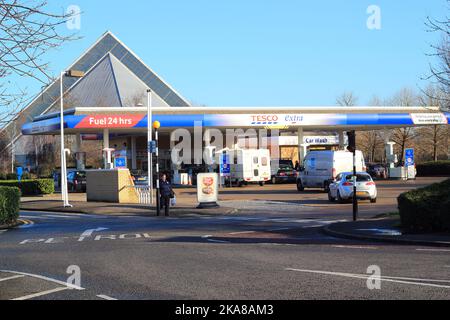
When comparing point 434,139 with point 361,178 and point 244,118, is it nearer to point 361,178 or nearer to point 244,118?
point 244,118

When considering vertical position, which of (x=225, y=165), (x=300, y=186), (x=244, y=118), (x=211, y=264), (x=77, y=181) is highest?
(x=244, y=118)

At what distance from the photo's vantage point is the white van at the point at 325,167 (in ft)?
130

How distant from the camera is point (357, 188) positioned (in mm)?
31844

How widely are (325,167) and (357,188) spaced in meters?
8.62

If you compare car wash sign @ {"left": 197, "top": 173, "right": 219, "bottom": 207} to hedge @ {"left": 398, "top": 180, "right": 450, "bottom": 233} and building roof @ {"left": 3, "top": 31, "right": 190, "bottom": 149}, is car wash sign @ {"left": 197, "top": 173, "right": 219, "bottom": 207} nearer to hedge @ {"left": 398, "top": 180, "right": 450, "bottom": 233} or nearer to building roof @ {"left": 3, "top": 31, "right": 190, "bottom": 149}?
hedge @ {"left": 398, "top": 180, "right": 450, "bottom": 233}

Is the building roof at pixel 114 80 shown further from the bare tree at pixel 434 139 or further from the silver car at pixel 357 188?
the silver car at pixel 357 188

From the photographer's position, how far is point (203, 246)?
50.8 ft

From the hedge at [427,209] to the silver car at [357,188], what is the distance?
1379cm

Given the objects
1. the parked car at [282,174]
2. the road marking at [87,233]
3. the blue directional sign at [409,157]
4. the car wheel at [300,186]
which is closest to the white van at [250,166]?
the parked car at [282,174]

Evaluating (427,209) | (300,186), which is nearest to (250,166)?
(300,186)

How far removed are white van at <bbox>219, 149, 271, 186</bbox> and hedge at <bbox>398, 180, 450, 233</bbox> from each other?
110 feet
